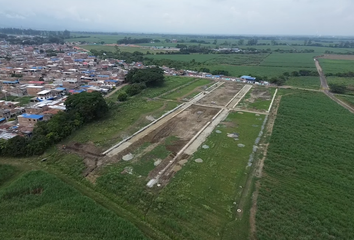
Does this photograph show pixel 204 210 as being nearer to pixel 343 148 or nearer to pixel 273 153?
pixel 273 153

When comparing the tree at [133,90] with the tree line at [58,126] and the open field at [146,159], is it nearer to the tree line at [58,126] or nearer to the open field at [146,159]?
the tree line at [58,126]

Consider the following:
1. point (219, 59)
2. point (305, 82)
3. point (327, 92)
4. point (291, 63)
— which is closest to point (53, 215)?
point (327, 92)

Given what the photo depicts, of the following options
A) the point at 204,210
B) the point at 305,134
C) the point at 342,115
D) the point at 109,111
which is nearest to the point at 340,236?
the point at 204,210

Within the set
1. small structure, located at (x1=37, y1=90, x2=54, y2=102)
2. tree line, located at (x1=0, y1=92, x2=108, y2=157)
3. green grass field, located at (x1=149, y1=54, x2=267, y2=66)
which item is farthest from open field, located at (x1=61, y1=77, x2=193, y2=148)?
→ green grass field, located at (x1=149, y1=54, x2=267, y2=66)

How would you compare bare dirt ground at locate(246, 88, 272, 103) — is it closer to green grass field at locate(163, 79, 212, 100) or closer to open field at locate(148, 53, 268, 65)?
green grass field at locate(163, 79, 212, 100)

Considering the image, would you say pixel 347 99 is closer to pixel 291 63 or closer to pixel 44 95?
pixel 291 63
